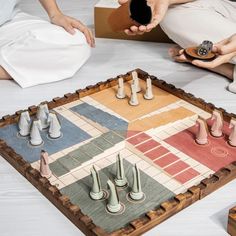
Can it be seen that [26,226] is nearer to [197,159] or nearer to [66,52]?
[197,159]

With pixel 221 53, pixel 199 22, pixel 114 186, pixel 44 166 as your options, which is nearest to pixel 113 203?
pixel 114 186

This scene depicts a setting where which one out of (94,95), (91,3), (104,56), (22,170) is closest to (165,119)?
(94,95)

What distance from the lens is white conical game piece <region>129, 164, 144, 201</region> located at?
1118mm

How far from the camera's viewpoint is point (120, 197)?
114 cm

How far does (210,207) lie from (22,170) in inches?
18.0

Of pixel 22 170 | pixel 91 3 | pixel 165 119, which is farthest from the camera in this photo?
pixel 91 3

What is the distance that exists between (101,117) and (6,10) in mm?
596

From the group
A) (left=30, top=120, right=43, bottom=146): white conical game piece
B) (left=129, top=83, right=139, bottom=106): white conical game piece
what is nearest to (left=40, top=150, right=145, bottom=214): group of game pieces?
(left=30, top=120, right=43, bottom=146): white conical game piece

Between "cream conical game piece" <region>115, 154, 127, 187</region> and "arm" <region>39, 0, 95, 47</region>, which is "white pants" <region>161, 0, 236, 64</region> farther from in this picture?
"cream conical game piece" <region>115, 154, 127, 187</region>

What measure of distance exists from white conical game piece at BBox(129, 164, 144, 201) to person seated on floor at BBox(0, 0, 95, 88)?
69 centimetres

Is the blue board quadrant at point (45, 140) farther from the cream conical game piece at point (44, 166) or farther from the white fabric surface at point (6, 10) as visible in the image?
the white fabric surface at point (6, 10)

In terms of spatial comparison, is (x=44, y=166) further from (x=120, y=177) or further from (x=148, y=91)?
(x=148, y=91)

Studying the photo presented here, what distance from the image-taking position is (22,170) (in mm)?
1233

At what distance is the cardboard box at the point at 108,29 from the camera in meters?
2.00
